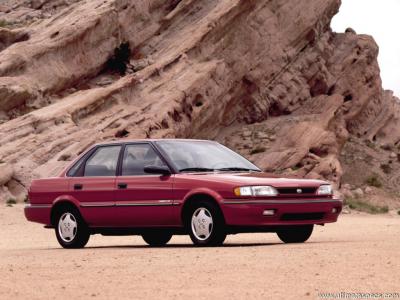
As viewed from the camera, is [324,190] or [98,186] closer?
[324,190]

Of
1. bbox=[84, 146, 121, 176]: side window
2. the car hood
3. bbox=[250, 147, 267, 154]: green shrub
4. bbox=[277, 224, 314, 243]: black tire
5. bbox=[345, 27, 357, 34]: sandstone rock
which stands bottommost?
bbox=[277, 224, 314, 243]: black tire

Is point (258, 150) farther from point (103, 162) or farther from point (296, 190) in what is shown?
point (296, 190)

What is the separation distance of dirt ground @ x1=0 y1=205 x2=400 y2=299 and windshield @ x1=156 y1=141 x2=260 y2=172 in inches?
52.2

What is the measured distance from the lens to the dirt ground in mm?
8664

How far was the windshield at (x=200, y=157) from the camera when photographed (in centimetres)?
1443

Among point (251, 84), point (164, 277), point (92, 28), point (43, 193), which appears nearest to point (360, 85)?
point (251, 84)

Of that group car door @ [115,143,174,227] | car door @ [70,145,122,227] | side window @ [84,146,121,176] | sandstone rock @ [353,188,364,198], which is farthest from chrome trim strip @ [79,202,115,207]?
sandstone rock @ [353,188,364,198]

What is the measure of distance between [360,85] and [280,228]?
35.7 m

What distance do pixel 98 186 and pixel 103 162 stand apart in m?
0.49

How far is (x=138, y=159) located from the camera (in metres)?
14.9

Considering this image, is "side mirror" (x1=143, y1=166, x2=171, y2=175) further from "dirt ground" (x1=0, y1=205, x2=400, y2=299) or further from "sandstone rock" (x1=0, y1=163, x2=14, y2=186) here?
"sandstone rock" (x1=0, y1=163, x2=14, y2=186)

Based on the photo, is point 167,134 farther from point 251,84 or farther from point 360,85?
point 360,85

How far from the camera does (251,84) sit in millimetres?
43719

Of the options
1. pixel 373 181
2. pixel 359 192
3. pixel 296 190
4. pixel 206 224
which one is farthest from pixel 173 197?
pixel 373 181
